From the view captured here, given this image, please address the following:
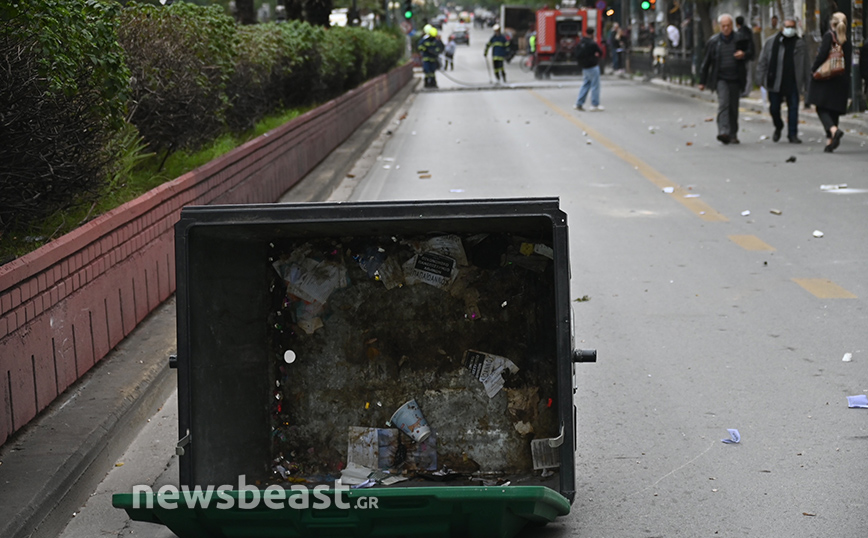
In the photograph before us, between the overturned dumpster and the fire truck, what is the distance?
46438 millimetres

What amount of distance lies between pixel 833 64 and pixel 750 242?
7.07 metres

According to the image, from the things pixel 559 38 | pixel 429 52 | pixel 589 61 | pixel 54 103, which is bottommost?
pixel 54 103

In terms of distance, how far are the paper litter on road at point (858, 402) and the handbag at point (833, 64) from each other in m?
11.4

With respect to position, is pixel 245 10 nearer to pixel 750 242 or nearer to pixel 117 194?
pixel 750 242

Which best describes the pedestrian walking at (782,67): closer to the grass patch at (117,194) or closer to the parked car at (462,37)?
the grass patch at (117,194)

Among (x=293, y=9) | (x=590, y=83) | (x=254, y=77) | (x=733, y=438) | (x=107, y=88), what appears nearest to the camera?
(x=733, y=438)

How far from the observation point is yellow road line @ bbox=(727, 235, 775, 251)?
389 inches

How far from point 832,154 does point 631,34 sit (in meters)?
44.3

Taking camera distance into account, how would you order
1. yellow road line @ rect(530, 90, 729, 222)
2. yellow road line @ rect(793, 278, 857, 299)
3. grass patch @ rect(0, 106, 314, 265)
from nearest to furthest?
grass patch @ rect(0, 106, 314, 265) → yellow road line @ rect(793, 278, 857, 299) → yellow road line @ rect(530, 90, 729, 222)

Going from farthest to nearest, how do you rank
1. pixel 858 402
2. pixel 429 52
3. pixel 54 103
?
1. pixel 429 52
2. pixel 54 103
3. pixel 858 402

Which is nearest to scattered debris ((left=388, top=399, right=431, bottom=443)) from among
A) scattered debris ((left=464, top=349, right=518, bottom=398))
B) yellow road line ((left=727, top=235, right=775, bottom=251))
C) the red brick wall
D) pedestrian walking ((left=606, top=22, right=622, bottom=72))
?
scattered debris ((left=464, top=349, right=518, bottom=398))

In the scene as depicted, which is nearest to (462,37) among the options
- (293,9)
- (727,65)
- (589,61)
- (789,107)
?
(589,61)

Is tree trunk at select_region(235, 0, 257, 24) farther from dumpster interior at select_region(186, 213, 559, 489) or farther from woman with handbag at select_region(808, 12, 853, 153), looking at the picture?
dumpster interior at select_region(186, 213, 559, 489)

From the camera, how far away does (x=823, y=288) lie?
8281 millimetres
